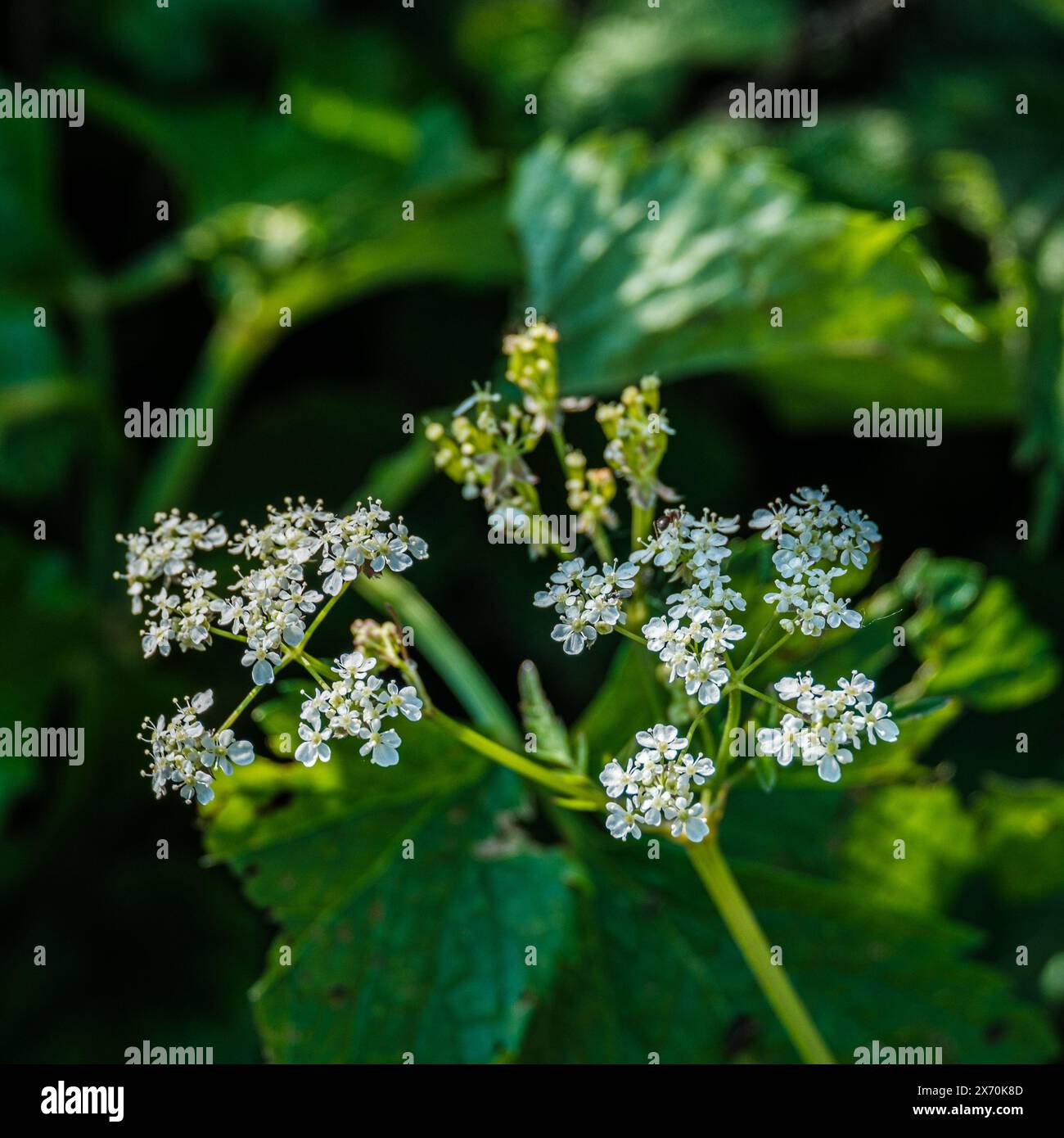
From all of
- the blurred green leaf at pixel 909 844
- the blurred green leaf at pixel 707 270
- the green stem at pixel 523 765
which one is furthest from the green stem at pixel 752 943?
the blurred green leaf at pixel 707 270

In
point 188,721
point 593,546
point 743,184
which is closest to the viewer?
point 188,721

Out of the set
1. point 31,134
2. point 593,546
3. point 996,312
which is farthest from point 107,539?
point 996,312

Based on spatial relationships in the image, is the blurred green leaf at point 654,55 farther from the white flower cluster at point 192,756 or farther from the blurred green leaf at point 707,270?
the white flower cluster at point 192,756

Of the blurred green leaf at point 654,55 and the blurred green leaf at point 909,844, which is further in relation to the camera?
the blurred green leaf at point 654,55

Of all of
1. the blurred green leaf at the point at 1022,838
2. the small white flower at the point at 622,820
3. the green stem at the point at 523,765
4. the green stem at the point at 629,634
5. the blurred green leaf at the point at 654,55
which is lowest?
the blurred green leaf at the point at 1022,838

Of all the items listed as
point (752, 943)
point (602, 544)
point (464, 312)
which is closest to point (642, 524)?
point (602, 544)

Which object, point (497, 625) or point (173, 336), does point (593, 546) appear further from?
point (173, 336)

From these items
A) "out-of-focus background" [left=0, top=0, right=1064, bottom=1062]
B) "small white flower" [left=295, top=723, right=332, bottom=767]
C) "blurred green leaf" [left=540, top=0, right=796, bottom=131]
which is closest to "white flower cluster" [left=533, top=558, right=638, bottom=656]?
"small white flower" [left=295, top=723, right=332, bottom=767]
